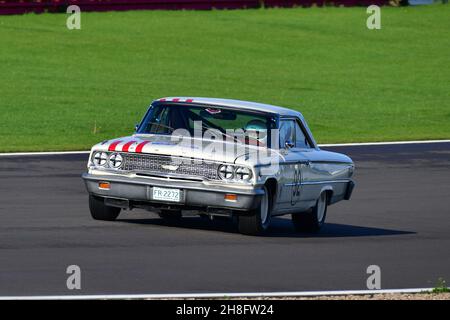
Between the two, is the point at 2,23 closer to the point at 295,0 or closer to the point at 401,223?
the point at 295,0

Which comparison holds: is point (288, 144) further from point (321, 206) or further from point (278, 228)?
point (278, 228)

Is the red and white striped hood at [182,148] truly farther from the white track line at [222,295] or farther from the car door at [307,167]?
the white track line at [222,295]

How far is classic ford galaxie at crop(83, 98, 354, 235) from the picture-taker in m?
14.4

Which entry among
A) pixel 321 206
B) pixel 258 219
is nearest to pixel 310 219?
pixel 321 206

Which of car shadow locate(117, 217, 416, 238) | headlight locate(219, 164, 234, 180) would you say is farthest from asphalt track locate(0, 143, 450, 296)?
headlight locate(219, 164, 234, 180)

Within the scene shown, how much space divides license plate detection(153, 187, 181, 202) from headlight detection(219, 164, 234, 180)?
0.51 m

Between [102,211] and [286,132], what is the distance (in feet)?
8.01

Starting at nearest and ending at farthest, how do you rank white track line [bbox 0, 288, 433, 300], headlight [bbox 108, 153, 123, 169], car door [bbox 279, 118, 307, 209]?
white track line [bbox 0, 288, 433, 300]
headlight [bbox 108, 153, 123, 169]
car door [bbox 279, 118, 307, 209]

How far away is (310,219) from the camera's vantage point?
1598cm

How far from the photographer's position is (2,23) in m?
45.2

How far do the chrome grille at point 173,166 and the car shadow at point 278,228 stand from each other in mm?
930

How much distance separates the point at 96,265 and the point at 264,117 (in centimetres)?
414

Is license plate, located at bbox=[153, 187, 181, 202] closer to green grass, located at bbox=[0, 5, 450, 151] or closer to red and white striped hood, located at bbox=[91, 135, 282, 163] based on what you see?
red and white striped hood, located at bbox=[91, 135, 282, 163]
